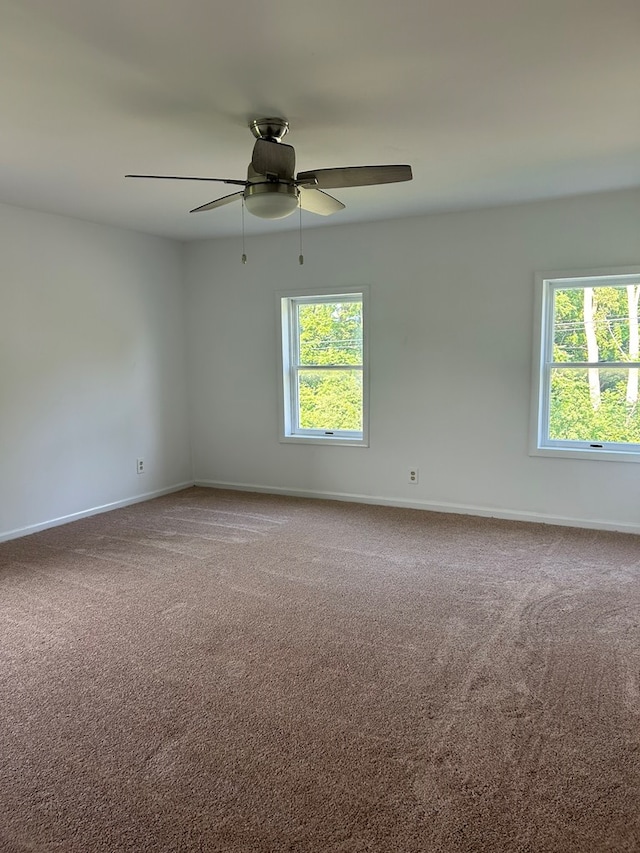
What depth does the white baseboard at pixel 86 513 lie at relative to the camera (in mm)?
4322

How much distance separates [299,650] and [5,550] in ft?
8.28

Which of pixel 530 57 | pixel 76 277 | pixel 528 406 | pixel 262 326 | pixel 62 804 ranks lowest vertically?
pixel 62 804

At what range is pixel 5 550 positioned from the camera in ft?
13.2

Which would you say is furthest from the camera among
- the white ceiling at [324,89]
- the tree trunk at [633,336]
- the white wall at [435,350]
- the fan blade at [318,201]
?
the white wall at [435,350]

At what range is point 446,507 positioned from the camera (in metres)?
4.87

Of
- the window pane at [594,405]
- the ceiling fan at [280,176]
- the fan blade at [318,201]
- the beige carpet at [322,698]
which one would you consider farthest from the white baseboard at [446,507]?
the ceiling fan at [280,176]

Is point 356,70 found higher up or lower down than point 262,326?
higher up

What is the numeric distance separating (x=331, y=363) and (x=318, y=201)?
2.30 meters

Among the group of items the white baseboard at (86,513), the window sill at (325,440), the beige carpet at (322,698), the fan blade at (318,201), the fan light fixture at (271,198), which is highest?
the fan blade at (318,201)

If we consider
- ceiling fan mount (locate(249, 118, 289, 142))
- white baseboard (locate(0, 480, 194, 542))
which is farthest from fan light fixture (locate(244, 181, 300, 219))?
white baseboard (locate(0, 480, 194, 542))

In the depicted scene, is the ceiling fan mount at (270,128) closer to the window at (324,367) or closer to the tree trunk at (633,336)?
the window at (324,367)

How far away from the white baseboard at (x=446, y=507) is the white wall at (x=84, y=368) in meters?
0.78

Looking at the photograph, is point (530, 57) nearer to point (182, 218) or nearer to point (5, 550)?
point (182, 218)

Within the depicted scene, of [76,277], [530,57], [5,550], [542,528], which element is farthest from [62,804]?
[76,277]
